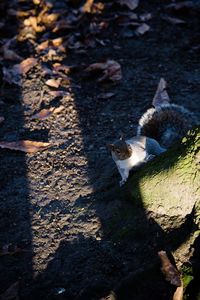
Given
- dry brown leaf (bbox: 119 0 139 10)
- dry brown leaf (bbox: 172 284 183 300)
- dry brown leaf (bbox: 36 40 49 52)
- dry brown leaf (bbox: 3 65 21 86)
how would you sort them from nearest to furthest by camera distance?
dry brown leaf (bbox: 172 284 183 300) → dry brown leaf (bbox: 3 65 21 86) → dry brown leaf (bbox: 36 40 49 52) → dry brown leaf (bbox: 119 0 139 10)

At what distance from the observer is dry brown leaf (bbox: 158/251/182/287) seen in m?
2.18

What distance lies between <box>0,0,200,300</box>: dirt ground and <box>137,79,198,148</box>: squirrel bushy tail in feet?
1.35

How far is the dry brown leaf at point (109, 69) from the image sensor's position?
459 cm

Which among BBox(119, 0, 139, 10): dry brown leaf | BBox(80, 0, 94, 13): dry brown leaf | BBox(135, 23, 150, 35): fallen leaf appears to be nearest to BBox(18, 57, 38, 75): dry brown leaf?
BBox(80, 0, 94, 13): dry brown leaf

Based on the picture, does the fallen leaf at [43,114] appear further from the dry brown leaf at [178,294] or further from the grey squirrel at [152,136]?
the dry brown leaf at [178,294]

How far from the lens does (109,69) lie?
4.64m

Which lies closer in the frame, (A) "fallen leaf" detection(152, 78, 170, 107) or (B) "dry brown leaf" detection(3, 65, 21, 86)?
(A) "fallen leaf" detection(152, 78, 170, 107)

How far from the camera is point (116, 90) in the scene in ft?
14.5

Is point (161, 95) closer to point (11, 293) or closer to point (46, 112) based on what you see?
point (46, 112)

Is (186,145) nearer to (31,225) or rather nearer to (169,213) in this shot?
(169,213)

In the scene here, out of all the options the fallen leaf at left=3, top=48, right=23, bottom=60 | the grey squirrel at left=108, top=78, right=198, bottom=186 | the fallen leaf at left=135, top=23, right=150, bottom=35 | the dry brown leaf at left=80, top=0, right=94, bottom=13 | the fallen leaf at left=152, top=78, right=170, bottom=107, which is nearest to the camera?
the grey squirrel at left=108, top=78, right=198, bottom=186

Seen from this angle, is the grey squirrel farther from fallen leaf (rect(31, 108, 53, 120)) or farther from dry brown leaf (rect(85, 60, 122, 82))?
dry brown leaf (rect(85, 60, 122, 82))

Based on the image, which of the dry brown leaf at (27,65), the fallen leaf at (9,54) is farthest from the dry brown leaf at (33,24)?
the dry brown leaf at (27,65)

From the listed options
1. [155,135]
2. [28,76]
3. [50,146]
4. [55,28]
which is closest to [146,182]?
[155,135]
